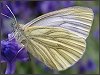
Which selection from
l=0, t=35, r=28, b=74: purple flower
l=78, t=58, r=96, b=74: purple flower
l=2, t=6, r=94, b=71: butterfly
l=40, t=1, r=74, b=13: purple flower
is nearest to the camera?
l=0, t=35, r=28, b=74: purple flower

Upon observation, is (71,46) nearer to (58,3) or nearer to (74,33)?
(74,33)

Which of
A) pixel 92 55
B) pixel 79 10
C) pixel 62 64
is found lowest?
pixel 92 55

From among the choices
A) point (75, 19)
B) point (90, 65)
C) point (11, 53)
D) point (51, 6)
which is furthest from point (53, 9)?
point (11, 53)

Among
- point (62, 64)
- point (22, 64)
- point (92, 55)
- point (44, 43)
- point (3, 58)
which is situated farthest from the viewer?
point (92, 55)

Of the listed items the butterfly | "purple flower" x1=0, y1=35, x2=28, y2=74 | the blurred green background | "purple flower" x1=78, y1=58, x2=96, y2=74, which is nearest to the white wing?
the butterfly

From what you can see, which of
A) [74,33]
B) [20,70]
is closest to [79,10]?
[74,33]

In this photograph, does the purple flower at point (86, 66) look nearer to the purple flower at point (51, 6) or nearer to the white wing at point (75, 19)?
the purple flower at point (51, 6)

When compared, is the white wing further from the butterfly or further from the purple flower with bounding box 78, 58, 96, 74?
the purple flower with bounding box 78, 58, 96, 74
